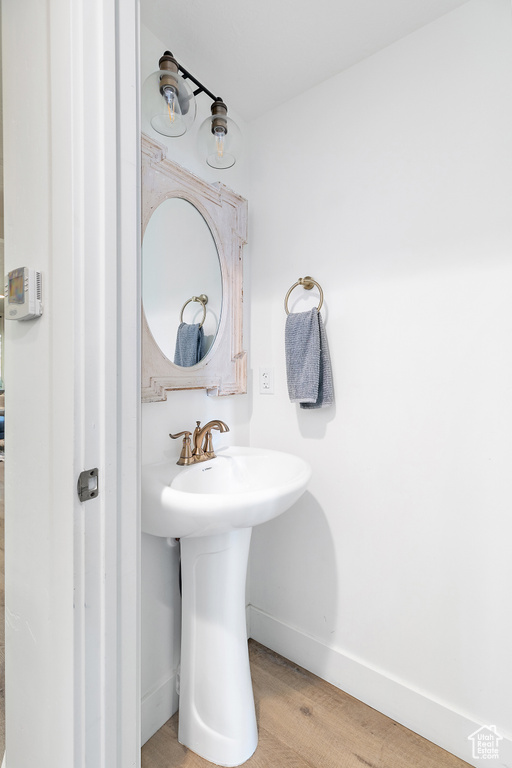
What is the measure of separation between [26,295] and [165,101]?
77cm

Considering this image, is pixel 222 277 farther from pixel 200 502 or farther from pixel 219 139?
pixel 200 502

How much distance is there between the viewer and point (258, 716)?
49.7 inches

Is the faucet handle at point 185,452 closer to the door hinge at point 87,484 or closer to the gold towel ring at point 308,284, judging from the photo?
the door hinge at point 87,484

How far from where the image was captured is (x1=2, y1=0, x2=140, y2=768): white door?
697 mm

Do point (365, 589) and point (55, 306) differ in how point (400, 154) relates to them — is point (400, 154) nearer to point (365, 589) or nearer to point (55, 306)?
point (55, 306)

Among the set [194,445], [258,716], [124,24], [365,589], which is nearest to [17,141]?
[124,24]

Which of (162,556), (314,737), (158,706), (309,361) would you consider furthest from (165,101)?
(314,737)

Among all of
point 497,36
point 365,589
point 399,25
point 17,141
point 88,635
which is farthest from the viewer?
point 365,589

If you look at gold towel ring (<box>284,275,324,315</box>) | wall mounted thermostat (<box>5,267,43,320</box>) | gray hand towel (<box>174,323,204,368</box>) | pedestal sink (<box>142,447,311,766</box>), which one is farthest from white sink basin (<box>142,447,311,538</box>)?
gold towel ring (<box>284,275,324,315</box>)

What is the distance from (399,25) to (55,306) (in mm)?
1385

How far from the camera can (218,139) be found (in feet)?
4.23

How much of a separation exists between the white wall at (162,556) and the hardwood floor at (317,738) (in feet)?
0.42

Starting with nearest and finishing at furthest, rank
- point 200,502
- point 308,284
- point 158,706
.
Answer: point 200,502 → point 158,706 → point 308,284

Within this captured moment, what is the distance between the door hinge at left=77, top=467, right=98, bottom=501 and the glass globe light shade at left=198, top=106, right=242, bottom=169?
113 cm
